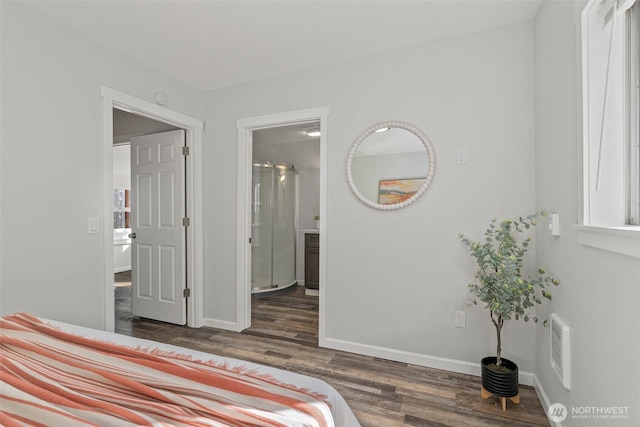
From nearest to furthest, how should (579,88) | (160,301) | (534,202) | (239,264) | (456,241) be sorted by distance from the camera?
(579,88) < (534,202) < (456,241) < (239,264) < (160,301)

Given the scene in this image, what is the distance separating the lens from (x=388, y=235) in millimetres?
2559

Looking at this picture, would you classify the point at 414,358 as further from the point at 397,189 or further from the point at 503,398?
the point at 397,189

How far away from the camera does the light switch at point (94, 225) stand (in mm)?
2336

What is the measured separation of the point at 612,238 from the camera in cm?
112

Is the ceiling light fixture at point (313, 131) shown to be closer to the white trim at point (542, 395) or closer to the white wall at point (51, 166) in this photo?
the white wall at point (51, 166)

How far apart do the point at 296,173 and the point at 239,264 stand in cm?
252

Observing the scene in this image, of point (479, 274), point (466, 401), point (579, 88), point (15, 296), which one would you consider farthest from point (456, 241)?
point (15, 296)

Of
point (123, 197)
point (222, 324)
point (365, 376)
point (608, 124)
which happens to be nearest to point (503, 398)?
point (365, 376)

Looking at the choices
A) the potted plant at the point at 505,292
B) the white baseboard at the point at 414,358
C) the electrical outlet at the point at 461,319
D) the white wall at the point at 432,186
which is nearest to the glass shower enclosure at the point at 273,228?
the white wall at the point at 432,186

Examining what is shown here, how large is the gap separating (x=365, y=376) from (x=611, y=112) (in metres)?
2.04

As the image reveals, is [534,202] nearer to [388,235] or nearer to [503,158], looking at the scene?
[503,158]

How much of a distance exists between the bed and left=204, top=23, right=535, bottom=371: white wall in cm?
161

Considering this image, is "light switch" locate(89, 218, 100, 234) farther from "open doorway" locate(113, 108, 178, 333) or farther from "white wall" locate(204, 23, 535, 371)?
"white wall" locate(204, 23, 535, 371)

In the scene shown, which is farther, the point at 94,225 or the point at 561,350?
the point at 94,225
